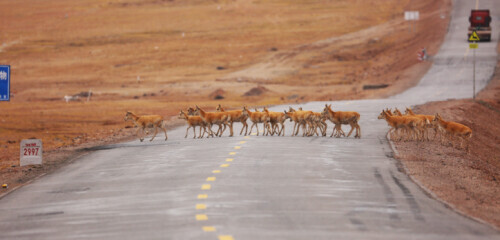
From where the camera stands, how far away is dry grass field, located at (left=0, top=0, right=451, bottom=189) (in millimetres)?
56688

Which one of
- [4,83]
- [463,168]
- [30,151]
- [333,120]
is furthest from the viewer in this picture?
[333,120]

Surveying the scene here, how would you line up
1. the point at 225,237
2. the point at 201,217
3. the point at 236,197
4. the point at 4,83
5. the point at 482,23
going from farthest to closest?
the point at 482,23
the point at 4,83
the point at 236,197
the point at 201,217
the point at 225,237

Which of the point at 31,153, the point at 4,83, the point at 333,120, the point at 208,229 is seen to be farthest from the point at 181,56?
the point at 208,229

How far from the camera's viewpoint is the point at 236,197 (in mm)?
16312

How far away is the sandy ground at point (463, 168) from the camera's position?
16938 millimetres

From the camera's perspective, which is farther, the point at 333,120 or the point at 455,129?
the point at 333,120

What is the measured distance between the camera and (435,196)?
17016 mm

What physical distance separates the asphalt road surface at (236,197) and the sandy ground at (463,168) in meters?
0.56

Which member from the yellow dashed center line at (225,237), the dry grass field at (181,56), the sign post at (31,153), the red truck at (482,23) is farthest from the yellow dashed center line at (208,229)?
the red truck at (482,23)

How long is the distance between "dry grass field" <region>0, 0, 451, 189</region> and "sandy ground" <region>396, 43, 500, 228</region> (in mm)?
11021

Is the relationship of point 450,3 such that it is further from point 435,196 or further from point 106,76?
point 435,196

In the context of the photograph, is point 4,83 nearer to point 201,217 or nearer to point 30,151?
point 30,151

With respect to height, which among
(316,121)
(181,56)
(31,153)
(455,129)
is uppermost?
(181,56)

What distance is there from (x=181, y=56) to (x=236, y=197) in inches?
3347
